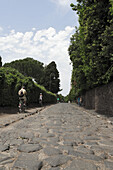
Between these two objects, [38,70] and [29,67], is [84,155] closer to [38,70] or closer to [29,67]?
[29,67]

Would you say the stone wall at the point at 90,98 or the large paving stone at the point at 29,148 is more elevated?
the stone wall at the point at 90,98

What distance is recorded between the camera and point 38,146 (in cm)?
333

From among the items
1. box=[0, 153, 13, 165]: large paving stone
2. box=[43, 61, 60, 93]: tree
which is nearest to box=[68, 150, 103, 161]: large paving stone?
box=[0, 153, 13, 165]: large paving stone

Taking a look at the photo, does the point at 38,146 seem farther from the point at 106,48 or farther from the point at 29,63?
the point at 29,63

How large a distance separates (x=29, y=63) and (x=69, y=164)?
49656 millimetres

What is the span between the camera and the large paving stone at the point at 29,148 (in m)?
3.05

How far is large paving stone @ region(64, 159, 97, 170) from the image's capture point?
231 centimetres

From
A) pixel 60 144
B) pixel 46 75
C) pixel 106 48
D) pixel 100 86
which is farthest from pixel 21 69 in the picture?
pixel 60 144

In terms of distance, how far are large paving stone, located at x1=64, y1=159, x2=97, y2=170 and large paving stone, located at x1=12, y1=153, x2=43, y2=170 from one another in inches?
18.6

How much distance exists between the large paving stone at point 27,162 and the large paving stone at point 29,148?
0.23m

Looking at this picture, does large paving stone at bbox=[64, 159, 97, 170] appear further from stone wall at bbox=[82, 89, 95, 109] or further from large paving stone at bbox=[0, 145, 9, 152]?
stone wall at bbox=[82, 89, 95, 109]

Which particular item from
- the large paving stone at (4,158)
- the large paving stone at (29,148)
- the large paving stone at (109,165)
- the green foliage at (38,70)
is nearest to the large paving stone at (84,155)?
the large paving stone at (109,165)

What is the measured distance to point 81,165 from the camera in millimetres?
2412

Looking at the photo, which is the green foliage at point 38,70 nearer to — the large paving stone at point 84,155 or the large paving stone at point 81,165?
the large paving stone at point 84,155
